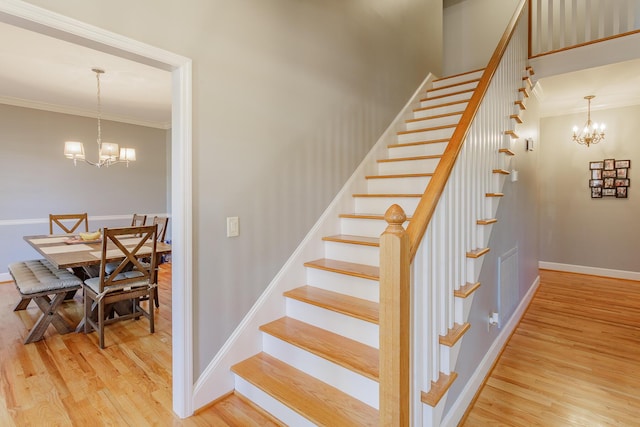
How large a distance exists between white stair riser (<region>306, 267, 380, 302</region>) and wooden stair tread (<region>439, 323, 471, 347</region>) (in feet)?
1.65

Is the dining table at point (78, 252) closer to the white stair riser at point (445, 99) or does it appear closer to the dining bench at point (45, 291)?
the dining bench at point (45, 291)

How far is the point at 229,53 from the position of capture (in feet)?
6.23

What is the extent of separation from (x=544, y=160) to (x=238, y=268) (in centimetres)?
549

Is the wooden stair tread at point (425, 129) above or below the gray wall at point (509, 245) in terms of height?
above

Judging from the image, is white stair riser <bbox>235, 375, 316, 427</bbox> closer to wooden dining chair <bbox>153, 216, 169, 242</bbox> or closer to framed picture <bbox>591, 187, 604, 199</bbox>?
wooden dining chair <bbox>153, 216, 169, 242</bbox>

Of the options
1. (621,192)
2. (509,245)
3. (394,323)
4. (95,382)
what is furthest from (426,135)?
(621,192)

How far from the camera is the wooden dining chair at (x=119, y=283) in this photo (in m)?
2.63

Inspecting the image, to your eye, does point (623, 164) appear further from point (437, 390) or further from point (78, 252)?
point (78, 252)

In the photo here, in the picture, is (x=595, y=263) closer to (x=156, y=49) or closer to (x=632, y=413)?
(x=632, y=413)

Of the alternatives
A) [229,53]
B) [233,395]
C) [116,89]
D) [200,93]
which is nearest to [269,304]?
[233,395]

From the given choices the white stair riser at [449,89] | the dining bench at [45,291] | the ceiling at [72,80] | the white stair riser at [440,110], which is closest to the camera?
the dining bench at [45,291]

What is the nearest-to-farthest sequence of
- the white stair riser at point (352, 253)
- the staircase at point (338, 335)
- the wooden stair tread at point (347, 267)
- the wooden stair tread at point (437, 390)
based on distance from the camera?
the wooden stair tread at point (437, 390)
the staircase at point (338, 335)
the wooden stair tread at point (347, 267)
the white stair riser at point (352, 253)

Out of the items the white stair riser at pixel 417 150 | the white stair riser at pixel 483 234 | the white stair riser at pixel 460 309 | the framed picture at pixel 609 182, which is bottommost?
the white stair riser at pixel 460 309

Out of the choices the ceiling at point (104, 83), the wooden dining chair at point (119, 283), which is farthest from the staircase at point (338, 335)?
the ceiling at point (104, 83)
